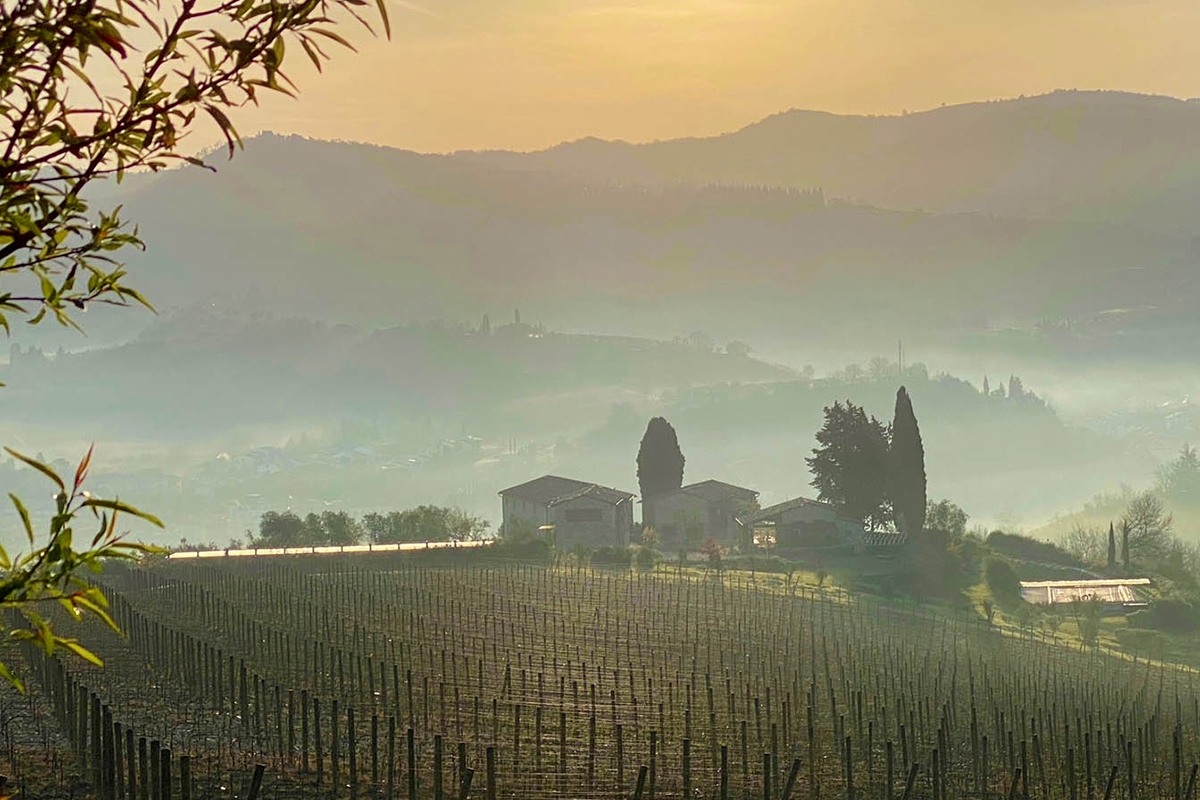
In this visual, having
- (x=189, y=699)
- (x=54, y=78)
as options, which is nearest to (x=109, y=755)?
(x=189, y=699)

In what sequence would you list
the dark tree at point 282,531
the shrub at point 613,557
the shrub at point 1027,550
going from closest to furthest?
the shrub at point 613,557
the shrub at point 1027,550
the dark tree at point 282,531

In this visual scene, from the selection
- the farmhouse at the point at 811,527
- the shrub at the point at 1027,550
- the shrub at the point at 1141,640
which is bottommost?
the shrub at the point at 1141,640

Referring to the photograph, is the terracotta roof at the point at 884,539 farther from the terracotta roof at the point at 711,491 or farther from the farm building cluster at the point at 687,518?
the terracotta roof at the point at 711,491

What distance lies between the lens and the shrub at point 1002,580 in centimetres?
7444

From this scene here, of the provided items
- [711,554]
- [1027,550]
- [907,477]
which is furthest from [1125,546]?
[711,554]

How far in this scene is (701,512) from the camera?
94000 millimetres

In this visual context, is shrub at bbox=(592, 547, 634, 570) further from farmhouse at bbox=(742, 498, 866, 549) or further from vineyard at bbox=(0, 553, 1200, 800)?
vineyard at bbox=(0, 553, 1200, 800)

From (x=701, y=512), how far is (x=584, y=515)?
7.29m

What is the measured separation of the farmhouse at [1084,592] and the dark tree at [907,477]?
8167 millimetres

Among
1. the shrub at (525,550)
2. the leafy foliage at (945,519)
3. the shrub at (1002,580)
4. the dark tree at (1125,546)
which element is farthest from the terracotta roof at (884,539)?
the shrub at (525,550)

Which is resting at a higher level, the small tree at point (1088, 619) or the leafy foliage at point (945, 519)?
the leafy foliage at point (945, 519)

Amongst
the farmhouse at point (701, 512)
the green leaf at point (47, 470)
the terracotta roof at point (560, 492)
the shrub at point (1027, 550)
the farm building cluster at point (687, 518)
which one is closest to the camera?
the green leaf at point (47, 470)

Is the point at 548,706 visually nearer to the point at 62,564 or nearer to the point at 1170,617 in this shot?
the point at 62,564

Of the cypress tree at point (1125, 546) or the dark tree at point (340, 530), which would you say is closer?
the cypress tree at point (1125, 546)
